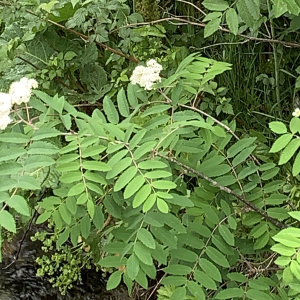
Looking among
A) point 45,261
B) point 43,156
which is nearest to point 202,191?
point 43,156

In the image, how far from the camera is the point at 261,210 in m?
1.14

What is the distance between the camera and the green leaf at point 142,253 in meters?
0.87

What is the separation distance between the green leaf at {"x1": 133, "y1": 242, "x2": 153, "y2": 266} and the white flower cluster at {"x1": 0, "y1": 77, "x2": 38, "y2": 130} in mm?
379

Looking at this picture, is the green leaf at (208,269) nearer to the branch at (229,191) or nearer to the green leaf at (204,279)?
the green leaf at (204,279)

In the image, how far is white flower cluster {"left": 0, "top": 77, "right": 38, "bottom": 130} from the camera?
86cm

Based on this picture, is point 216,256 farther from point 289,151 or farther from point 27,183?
point 27,183

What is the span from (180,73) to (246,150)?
28cm

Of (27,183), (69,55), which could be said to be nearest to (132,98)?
(27,183)

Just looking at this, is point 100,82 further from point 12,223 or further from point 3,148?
point 12,223

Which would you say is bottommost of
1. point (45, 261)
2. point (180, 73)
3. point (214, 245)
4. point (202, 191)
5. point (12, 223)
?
point (45, 261)

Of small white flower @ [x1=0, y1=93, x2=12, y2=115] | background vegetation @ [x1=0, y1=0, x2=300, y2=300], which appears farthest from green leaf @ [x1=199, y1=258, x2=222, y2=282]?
small white flower @ [x1=0, y1=93, x2=12, y2=115]

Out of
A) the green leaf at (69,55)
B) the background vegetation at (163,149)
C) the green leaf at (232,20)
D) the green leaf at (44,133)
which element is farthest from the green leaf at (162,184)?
the green leaf at (69,55)

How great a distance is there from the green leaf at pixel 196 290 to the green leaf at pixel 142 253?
0.18 meters

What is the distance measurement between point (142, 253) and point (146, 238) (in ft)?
0.11
